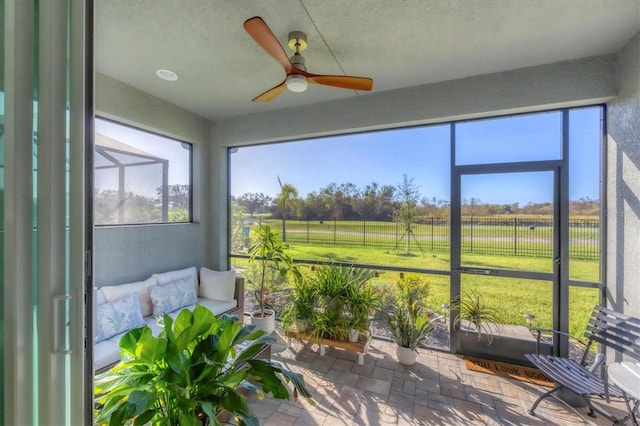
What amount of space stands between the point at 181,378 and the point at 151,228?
3036 mm

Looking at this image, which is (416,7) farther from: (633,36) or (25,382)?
(25,382)

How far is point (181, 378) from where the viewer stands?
3.22 ft

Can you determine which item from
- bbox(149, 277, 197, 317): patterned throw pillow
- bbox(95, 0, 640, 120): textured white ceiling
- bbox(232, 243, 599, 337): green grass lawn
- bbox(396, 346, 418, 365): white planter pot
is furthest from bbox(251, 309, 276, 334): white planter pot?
bbox(95, 0, 640, 120): textured white ceiling

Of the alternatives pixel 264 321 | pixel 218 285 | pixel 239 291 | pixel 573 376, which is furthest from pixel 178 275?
pixel 573 376

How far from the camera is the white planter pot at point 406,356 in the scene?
291 centimetres

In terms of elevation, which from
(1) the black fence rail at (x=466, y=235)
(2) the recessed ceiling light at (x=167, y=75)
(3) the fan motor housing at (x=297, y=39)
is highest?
(2) the recessed ceiling light at (x=167, y=75)

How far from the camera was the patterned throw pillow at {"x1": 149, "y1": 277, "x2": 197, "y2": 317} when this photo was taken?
310 centimetres

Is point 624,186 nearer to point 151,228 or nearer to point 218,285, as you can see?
point 218,285

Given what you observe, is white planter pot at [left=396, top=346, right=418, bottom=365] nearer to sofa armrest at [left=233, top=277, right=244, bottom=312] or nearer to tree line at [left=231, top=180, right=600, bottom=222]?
tree line at [left=231, top=180, right=600, bottom=222]

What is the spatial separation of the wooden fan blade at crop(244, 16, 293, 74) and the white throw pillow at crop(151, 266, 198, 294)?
9.21 feet

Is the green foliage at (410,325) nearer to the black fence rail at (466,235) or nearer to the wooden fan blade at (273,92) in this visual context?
the black fence rail at (466,235)

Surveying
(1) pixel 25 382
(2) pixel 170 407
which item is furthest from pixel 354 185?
(1) pixel 25 382

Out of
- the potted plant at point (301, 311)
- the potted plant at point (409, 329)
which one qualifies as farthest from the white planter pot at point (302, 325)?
the potted plant at point (409, 329)

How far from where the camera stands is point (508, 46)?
2.42m
